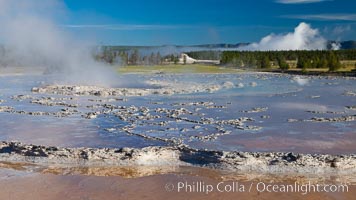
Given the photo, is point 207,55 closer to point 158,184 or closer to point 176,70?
point 176,70

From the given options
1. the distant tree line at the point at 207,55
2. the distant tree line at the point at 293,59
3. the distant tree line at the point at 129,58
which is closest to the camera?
the distant tree line at the point at 293,59

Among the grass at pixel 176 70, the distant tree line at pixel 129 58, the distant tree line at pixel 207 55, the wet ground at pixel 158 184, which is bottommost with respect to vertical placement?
the wet ground at pixel 158 184

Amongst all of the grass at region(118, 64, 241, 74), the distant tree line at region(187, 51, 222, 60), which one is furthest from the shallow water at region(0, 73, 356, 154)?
the distant tree line at region(187, 51, 222, 60)

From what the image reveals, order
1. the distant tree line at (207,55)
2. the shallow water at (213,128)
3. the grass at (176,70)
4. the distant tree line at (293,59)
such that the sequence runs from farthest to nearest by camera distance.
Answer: the distant tree line at (207,55) < the distant tree line at (293,59) < the grass at (176,70) < the shallow water at (213,128)

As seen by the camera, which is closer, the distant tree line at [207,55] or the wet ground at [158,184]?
the wet ground at [158,184]

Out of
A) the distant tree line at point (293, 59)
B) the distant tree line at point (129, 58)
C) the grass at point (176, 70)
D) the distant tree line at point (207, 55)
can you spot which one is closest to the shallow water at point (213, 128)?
the grass at point (176, 70)

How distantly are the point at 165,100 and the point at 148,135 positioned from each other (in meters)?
8.87

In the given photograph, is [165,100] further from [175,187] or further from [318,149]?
[175,187]

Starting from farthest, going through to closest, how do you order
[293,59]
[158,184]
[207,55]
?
[207,55], [293,59], [158,184]

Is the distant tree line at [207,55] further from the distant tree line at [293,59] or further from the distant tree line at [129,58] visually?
the distant tree line at [129,58]

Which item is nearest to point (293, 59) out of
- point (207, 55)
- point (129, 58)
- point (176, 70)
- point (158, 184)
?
point (207, 55)

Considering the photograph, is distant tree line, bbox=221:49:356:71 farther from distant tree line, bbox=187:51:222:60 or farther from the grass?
distant tree line, bbox=187:51:222:60

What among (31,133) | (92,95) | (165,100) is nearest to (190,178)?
(31,133)

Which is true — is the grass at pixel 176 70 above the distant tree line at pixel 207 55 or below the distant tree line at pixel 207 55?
below
